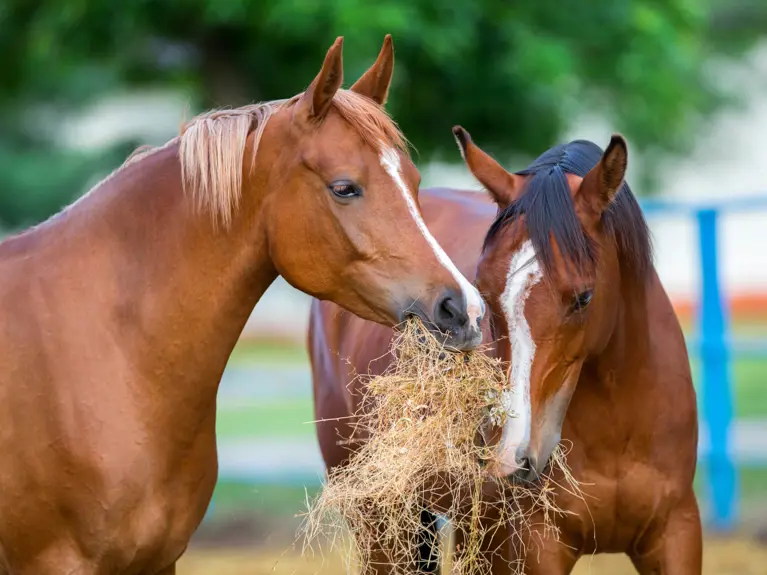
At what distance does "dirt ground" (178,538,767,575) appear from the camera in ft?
18.1

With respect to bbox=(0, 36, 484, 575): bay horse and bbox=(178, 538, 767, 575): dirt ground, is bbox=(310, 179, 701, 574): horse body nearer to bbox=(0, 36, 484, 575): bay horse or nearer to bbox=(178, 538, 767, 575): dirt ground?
bbox=(0, 36, 484, 575): bay horse

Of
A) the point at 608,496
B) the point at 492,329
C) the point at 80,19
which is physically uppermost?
the point at 80,19

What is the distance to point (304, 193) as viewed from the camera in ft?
9.94

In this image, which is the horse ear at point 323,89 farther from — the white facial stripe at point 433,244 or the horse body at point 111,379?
the horse body at point 111,379

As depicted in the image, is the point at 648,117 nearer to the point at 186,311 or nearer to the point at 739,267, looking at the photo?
the point at 186,311

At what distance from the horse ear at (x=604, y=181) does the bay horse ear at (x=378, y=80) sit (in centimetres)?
70

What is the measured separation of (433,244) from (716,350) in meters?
4.26

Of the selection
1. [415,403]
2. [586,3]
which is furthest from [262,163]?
[586,3]

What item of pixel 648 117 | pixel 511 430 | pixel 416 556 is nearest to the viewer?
pixel 511 430

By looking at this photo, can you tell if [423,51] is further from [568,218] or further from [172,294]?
[172,294]

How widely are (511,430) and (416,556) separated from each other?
1.28 meters

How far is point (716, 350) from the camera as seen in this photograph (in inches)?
264

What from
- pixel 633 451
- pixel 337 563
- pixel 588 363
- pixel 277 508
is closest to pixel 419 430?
pixel 588 363

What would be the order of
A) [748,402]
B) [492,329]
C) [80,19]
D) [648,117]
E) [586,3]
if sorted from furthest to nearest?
1. [748,402]
2. [648,117]
3. [586,3]
4. [80,19]
5. [492,329]
